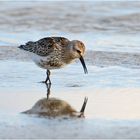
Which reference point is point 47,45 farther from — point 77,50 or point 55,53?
point 77,50

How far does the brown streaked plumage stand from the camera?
29.9ft

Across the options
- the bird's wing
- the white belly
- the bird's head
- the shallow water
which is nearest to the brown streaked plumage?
the shallow water

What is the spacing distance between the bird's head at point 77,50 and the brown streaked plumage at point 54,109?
153 cm

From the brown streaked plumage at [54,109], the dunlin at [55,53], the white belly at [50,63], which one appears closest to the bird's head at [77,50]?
the dunlin at [55,53]

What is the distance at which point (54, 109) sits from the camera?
9445mm

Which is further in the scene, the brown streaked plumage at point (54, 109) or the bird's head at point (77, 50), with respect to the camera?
the bird's head at point (77, 50)

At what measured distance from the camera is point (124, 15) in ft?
60.1

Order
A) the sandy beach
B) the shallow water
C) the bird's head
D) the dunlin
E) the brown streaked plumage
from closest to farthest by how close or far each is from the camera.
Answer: the shallow water, the sandy beach, the brown streaked plumage, the bird's head, the dunlin

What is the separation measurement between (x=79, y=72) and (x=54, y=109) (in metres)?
2.66

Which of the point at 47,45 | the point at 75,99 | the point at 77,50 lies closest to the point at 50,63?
the point at 47,45

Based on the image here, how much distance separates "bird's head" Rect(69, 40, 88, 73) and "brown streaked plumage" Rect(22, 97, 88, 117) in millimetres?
1533

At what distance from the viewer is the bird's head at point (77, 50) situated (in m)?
11.3

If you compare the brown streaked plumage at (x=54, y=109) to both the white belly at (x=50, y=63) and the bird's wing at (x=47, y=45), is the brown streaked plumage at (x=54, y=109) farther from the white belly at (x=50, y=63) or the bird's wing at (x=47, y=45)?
the bird's wing at (x=47, y=45)

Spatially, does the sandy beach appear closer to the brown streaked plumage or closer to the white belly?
the brown streaked plumage
